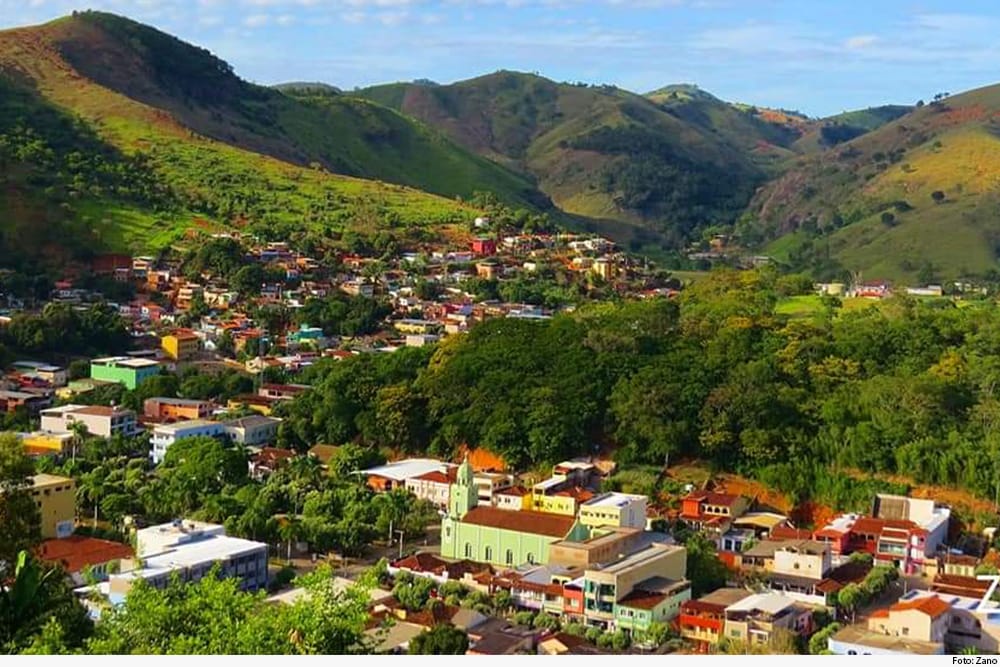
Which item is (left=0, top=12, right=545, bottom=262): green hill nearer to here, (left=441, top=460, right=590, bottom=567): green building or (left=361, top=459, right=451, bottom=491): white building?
(left=361, top=459, right=451, bottom=491): white building

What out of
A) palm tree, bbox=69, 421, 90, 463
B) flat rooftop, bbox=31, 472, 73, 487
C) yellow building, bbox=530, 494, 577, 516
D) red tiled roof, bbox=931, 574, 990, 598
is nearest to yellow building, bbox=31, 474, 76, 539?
flat rooftop, bbox=31, 472, 73, 487

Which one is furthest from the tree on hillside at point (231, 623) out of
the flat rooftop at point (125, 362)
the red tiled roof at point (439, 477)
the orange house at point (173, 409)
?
the flat rooftop at point (125, 362)

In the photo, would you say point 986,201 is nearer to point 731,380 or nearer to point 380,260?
point 380,260

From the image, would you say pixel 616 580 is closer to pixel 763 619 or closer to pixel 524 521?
pixel 763 619

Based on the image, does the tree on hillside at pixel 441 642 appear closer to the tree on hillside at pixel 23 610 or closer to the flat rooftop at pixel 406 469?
the tree on hillside at pixel 23 610

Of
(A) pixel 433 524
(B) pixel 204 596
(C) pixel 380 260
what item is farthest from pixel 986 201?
(B) pixel 204 596

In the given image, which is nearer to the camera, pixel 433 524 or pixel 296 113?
pixel 433 524

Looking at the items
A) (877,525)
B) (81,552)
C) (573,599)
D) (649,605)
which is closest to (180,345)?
Result: (81,552)
